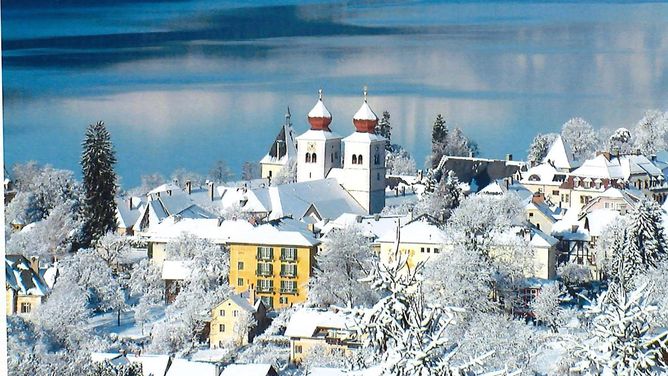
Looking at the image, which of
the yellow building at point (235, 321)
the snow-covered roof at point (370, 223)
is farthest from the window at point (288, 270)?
the yellow building at point (235, 321)

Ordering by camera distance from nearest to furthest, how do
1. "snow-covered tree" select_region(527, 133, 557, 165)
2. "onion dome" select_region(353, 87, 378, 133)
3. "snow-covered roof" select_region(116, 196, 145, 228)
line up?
"snow-covered roof" select_region(116, 196, 145, 228)
"snow-covered tree" select_region(527, 133, 557, 165)
"onion dome" select_region(353, 87, 378, 133)

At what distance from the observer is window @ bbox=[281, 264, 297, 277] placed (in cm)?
1102

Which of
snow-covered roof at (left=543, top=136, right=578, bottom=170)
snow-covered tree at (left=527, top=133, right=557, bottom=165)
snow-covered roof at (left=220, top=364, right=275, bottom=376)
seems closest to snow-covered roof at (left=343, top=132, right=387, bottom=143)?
snow-covered tree at (left=527, top=133, right=557, bottom=165)

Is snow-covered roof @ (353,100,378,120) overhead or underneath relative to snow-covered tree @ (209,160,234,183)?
overhead

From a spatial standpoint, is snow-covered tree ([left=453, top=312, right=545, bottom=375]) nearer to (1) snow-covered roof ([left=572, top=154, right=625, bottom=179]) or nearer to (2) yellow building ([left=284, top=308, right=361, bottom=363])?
(2) yellow building ([left=284, top=308, right=361, bottom=363])

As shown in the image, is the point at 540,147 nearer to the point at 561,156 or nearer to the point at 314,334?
the point at 561,156

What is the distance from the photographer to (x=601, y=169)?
13938mm

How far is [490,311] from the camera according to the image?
931 centimetres

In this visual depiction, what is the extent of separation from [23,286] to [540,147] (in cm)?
711

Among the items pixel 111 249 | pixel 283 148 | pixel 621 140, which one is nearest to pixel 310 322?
pixel 111 249

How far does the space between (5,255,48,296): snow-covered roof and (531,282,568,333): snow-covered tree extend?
3.87 m

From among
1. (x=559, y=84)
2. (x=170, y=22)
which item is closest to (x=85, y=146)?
(x=170, y=22)

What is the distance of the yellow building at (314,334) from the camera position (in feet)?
29.0

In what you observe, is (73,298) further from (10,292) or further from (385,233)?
(385,233)
